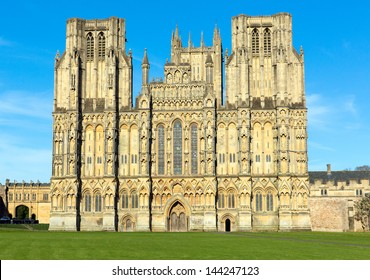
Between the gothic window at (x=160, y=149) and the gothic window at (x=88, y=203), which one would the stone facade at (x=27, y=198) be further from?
the gothic window at (x=160, y=149)

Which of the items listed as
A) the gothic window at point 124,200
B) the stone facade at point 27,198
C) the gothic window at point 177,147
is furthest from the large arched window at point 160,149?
the stone facade at point 27,198

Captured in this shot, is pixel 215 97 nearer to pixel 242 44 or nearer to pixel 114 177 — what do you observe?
pixel 242 44

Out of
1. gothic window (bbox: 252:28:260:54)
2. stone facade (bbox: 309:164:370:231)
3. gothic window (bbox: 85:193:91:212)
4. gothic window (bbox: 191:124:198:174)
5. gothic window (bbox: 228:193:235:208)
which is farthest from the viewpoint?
gothic window (bbox: 252:28:260:54)

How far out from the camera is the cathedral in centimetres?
9306

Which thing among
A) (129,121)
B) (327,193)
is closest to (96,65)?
(129,121)

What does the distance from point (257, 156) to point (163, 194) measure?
15.7 meters

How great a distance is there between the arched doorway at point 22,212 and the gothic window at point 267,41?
8724 centimetres

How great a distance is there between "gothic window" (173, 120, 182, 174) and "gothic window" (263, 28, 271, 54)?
59.8 feet

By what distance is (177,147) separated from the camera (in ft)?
315

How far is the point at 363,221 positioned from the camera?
304 feet

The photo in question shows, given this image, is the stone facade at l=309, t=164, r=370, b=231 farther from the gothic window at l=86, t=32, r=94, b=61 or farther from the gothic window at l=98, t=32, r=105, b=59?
the gothic window at l=86, t=32, r=94, b=61

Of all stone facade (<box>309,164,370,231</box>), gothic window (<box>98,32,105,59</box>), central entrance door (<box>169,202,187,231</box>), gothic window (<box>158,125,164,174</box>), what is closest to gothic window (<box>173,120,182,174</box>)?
gothic window (<box>158,125,164,174</box>)

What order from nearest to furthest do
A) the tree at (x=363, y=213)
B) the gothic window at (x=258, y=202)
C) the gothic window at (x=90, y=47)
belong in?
the tree at (x=363, y=213), the gothic window at (x=258, y=202), the gothic window at (x=90, y=47)

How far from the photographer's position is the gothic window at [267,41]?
97875 millimetres
